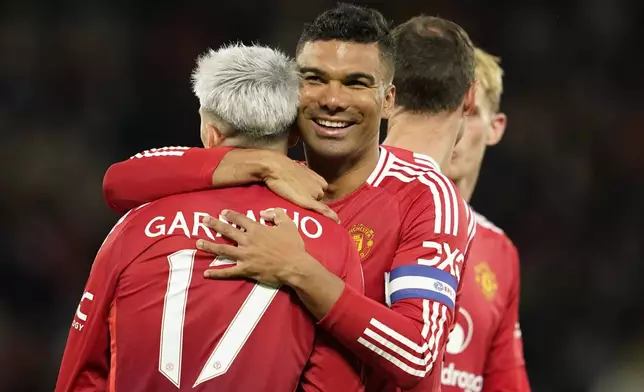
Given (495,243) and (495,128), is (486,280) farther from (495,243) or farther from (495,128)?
(495,128)

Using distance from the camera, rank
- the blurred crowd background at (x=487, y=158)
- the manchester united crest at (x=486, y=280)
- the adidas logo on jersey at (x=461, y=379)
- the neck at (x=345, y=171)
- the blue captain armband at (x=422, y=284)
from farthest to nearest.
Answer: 1. the blurred crowd background at (x=487, y=158)
2. the manchester united crest at (x=486, y=280)
3. the adidas logo on jersey at (x=461, y=379)
4. the neck at (x=345, y=171)
5. the blue captain armband at (x=422, y=284)

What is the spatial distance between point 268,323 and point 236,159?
0.44m

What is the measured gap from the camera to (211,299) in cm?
254

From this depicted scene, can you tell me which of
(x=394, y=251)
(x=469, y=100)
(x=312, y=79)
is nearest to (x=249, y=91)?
(x=312, y=79)

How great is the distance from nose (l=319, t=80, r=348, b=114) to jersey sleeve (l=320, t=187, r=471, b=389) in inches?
14.0

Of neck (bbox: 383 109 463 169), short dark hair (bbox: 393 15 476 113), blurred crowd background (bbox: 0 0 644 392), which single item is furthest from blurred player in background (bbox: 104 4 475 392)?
blurred crowd background (bbox: 0 0 644 392)

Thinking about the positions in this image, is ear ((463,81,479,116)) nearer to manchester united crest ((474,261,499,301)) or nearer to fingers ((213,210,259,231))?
manchester united crest ((474,261,499,301))

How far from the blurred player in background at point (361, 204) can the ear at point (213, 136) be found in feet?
0.12

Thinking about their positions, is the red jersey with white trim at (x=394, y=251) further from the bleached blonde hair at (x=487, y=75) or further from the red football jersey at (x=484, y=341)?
the bleached blonde hair at (x=487, y=75)

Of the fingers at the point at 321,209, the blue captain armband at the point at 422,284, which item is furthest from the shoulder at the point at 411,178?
the fingers at the point at 321,209

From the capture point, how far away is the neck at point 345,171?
3.10 meters

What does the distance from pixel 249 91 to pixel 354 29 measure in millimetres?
532

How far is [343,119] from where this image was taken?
3.00 metres

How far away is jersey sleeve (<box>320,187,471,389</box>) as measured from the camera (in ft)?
8.52
